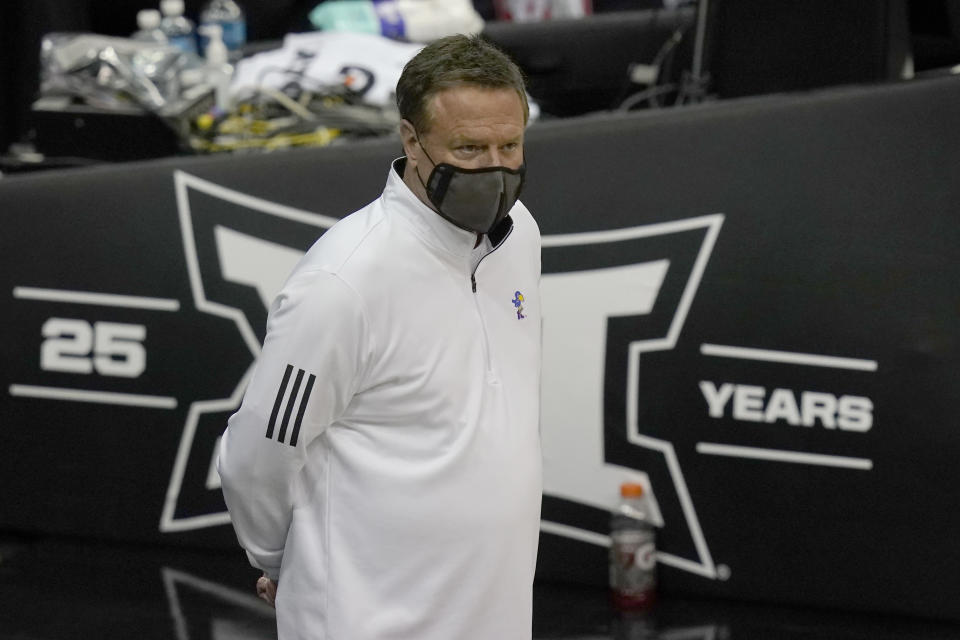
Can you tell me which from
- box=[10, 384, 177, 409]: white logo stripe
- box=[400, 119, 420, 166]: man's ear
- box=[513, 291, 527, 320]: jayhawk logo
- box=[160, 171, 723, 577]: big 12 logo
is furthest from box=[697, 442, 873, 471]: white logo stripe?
box=[400, 119, 420, 166]: man's ear

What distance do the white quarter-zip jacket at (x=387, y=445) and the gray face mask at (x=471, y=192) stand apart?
4cm

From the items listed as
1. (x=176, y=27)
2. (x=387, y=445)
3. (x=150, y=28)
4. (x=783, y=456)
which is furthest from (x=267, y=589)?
(x=176, y=27)

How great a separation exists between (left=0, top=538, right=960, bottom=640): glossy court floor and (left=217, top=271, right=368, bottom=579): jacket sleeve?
116cm

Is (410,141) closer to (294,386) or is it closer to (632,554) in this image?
(294,386)

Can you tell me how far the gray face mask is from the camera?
1632mm

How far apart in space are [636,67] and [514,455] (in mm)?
2312

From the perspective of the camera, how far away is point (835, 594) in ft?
9.00

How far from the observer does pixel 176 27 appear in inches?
163

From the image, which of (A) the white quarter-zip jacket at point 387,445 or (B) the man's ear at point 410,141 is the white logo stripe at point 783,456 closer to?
(A) the white quarter-zip jacket at point 387,445

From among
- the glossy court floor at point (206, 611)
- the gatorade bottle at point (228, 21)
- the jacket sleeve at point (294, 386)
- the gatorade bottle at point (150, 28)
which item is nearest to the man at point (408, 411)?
the jacket sleeve at point (294, 386)

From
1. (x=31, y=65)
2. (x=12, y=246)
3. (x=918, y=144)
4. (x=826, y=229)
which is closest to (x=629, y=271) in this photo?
(x=826, y=229)

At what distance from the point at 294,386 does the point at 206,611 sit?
1429 mm

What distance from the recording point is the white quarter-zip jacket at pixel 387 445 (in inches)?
63.6

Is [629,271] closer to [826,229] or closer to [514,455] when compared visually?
[826,229]
